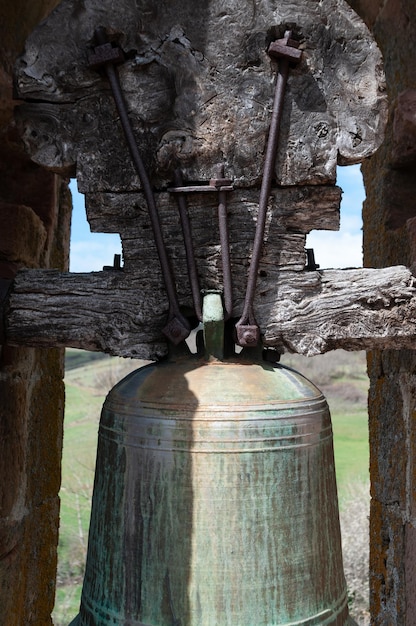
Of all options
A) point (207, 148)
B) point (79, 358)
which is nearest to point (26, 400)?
point (207, 148)

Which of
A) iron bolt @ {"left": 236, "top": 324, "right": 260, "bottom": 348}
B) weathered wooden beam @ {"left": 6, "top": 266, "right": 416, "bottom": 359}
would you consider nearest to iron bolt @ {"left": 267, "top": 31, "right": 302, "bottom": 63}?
weathered wooden beam @ {"left": 6, "top": 266, "right": 416, "bottom": 359}

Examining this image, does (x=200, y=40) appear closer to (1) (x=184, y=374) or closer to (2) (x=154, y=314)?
(2) (x=154, y=314)

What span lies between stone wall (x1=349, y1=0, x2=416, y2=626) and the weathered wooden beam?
32 centimetres

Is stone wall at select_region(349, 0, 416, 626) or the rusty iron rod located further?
stone wall at select_region(349, 0, 416, 626)

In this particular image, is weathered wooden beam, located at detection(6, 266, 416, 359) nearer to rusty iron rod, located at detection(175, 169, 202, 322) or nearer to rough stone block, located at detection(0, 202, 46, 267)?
rusty iron rod, located at detection(175, 169, 202, 322)

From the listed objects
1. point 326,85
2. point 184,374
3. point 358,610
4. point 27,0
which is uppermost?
point 27,0

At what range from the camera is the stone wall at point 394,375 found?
4.95 ft

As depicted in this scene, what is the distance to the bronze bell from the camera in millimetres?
949

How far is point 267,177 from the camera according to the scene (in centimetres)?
114

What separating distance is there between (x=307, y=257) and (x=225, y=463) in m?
0.48

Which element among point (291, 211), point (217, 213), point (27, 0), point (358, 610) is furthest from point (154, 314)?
point (358, 610)

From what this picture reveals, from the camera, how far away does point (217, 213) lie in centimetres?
119

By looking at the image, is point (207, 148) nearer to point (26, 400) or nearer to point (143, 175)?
point (143, 175)

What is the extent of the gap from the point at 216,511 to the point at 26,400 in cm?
81
